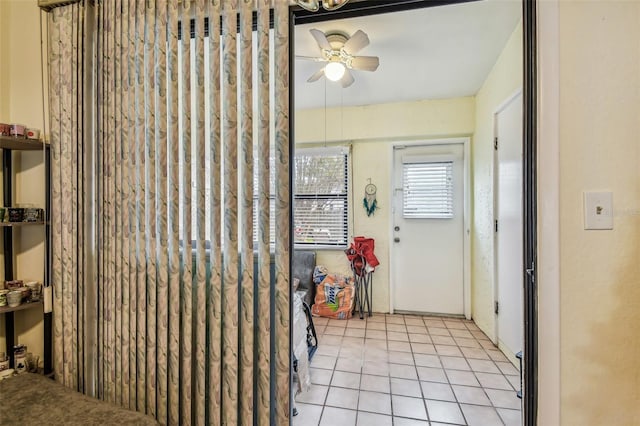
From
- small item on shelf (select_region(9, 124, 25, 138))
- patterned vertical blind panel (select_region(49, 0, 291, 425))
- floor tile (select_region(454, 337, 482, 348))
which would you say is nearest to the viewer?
patterned vertical blind panel (select_region(49, 0, 291, 425))

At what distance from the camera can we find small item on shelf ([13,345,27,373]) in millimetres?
1552

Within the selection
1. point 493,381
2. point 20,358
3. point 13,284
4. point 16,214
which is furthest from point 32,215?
point 493,381

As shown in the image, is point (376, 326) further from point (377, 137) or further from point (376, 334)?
point (377, 137)

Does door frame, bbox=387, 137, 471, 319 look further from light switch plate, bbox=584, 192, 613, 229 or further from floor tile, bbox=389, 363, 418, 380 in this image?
light switch plate, bbox=584, 192, 613, 229

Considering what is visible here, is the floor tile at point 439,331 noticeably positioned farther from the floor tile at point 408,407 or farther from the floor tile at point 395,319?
the floor tile at point 408,407

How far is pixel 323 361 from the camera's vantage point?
249 centimetres

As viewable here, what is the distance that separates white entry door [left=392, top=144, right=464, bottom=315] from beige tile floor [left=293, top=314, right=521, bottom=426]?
465 millimetres

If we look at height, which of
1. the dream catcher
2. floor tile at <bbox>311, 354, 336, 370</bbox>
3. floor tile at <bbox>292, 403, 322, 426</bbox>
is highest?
the dream catcher

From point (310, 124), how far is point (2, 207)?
303cm

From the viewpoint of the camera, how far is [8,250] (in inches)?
64.4

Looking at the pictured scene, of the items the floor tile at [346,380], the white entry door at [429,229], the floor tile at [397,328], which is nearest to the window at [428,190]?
the white entry door at [429,229]

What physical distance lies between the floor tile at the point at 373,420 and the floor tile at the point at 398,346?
96 cm

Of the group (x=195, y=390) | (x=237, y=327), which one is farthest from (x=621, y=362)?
(x=195, y=390)

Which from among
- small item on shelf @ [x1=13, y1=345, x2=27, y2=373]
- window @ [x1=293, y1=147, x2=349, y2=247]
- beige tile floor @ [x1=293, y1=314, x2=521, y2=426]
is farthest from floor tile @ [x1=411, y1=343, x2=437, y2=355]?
small item on shelf @ [x1=13, y1=345, x2=27, y2=373]
